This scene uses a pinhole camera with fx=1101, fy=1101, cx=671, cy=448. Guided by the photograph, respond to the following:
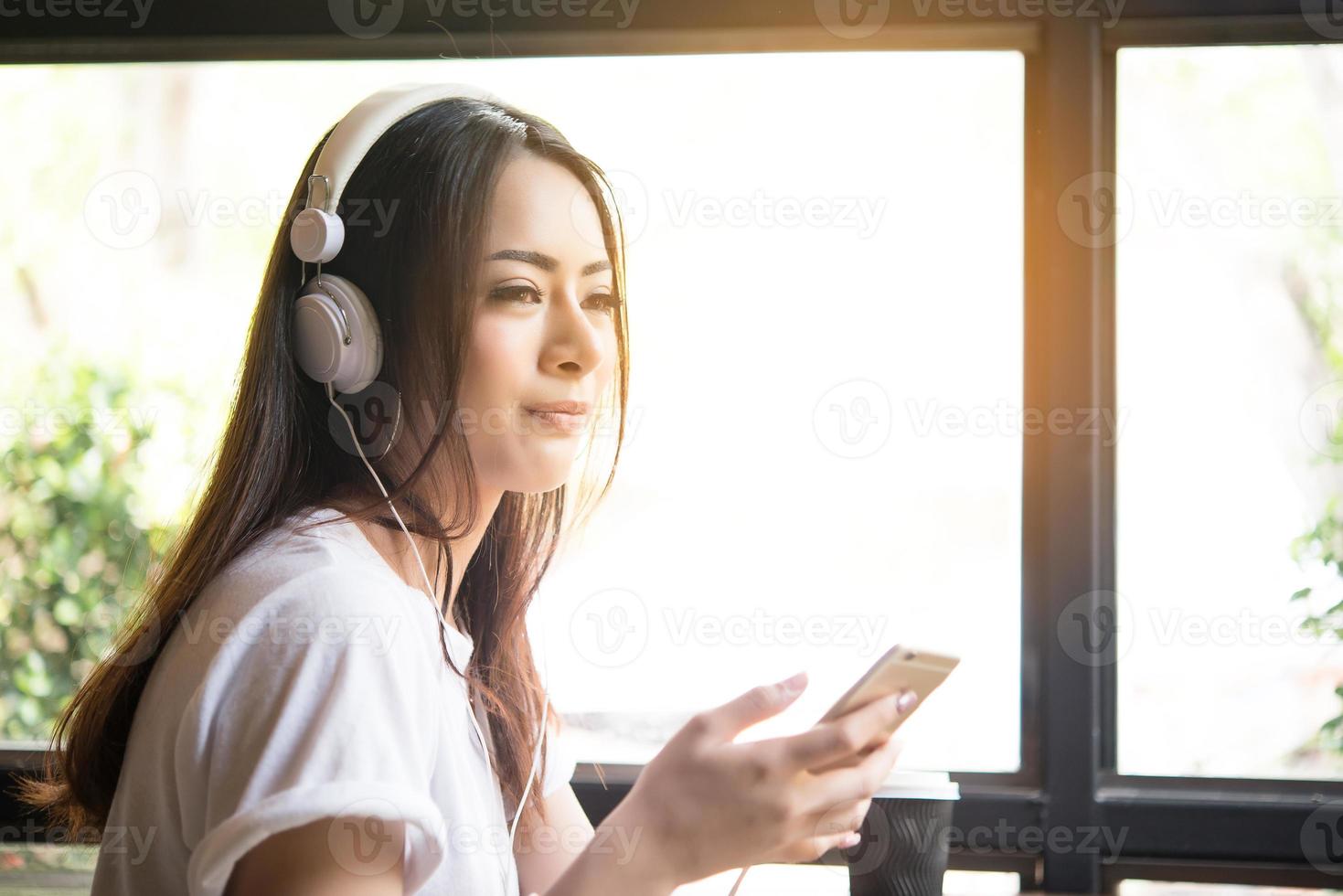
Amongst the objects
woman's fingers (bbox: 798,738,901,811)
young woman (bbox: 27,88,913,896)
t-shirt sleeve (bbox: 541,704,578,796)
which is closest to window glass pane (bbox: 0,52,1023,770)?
t-shirt sleeve (bbox: 541,704,578,796)

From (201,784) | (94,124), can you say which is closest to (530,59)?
(94,124)

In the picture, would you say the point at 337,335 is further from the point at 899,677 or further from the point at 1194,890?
the point at 1194,890

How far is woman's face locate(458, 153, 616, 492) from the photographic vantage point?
993 mm

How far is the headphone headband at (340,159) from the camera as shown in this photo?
3.16 ft

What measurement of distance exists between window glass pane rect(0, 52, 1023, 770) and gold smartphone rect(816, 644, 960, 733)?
0.63m

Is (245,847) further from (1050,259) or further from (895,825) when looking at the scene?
(1050,259)

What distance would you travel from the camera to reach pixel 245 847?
0.72 meters

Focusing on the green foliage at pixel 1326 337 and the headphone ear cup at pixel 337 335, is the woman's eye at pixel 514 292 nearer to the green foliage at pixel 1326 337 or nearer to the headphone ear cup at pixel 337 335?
the headphone ear cup at pixel 337 335

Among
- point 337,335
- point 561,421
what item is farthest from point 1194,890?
point 337,335

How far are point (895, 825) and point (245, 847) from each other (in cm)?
70

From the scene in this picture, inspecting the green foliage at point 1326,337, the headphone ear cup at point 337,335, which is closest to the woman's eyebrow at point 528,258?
the headphone ear cup at point 337,335

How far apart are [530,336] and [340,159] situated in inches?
9.0

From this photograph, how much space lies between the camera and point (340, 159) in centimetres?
98

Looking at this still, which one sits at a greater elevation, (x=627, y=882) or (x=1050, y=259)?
(x=1050, y=259)
